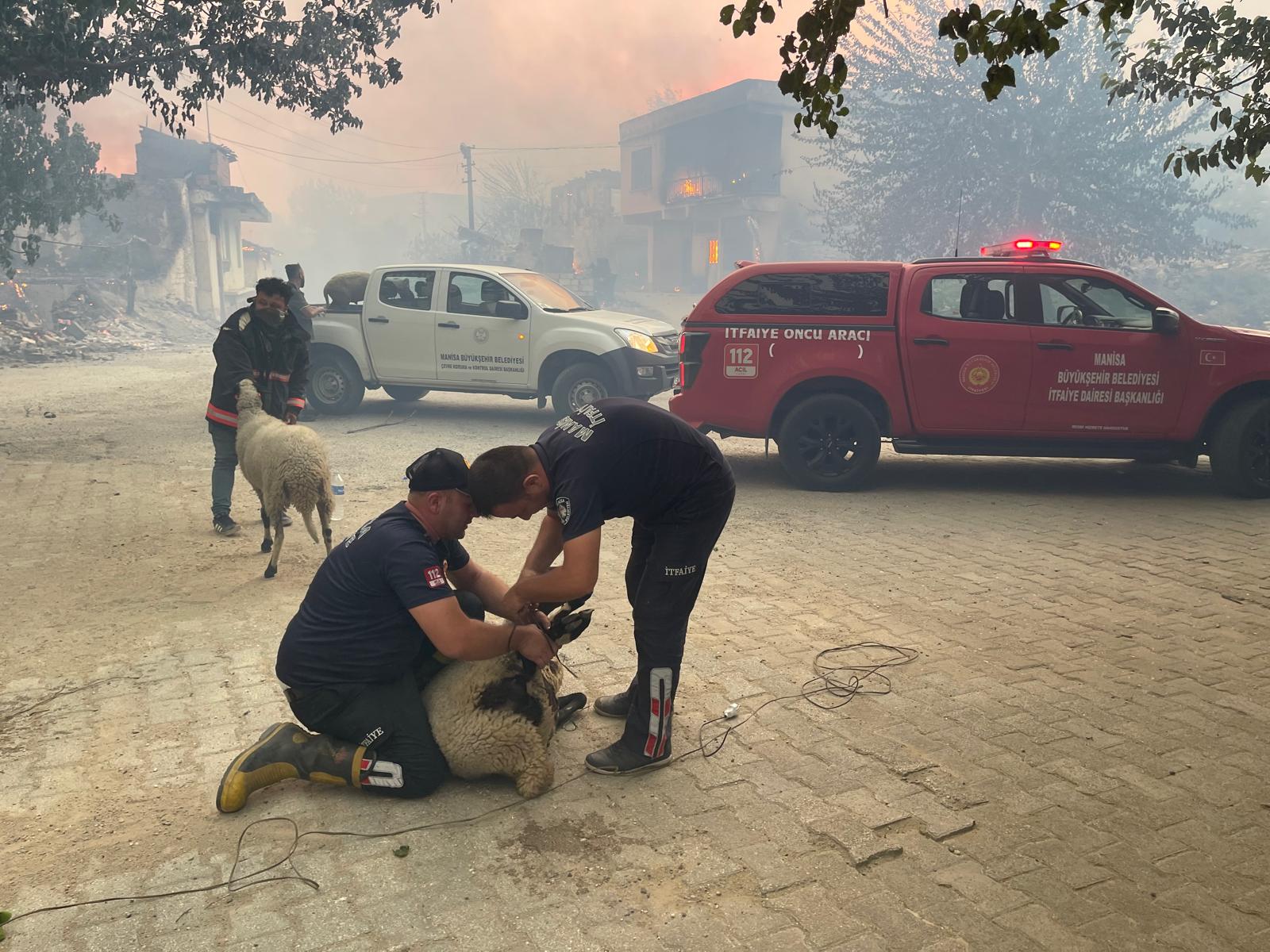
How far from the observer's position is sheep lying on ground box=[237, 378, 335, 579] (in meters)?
6.08

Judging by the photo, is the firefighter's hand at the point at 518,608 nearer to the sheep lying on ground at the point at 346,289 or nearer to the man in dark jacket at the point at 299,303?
the man in dark jacket at the point at 299,303

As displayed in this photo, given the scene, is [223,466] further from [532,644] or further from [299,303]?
[299,303]

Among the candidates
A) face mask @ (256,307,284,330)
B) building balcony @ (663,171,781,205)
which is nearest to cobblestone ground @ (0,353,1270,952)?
face mask @ (256,307,284,330)

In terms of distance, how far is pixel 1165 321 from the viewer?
7.65 metres

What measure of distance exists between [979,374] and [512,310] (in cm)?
595

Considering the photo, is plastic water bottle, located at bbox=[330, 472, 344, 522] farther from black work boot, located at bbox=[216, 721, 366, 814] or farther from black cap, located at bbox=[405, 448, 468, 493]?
black cap, located at bbox=[405, 448, 468, 493]

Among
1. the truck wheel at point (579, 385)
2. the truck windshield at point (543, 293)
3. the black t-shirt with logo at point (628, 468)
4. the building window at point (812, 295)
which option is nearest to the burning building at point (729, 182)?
the truck windshield at point (543, 293)

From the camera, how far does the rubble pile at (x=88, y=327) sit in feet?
75.4

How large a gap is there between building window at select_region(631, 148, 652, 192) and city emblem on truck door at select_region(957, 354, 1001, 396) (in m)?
39.5

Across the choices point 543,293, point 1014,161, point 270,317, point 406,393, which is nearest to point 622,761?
point 270,317

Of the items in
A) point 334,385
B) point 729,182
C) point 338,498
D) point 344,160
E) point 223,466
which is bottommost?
point 338,498

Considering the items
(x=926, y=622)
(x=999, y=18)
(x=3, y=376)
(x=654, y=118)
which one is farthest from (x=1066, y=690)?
(x=654, y=118)

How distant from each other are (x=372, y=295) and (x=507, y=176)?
51287 millimetres

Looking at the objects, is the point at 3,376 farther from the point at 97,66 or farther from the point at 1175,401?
the point at 1175,401
